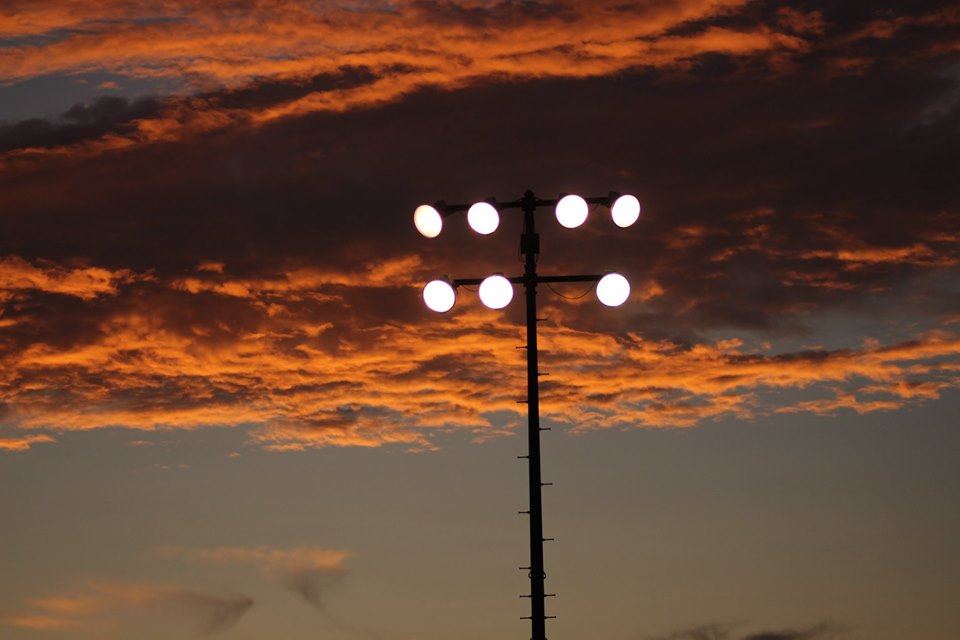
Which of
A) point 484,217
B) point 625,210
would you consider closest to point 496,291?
point 484,217

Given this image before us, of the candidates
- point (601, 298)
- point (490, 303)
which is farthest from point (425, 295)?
point (601, 298)

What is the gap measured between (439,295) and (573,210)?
169cm

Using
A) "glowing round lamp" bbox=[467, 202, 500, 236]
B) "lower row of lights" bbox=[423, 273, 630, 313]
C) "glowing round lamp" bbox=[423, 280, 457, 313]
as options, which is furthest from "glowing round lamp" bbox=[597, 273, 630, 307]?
"glowing round lamp" bbox=[423, 280, 457, 313]

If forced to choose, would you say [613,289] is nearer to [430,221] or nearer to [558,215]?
[558,215]

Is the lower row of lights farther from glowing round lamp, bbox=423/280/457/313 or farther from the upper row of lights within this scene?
the upper row of lights

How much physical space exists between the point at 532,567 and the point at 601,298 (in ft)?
9.49

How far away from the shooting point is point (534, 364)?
1678 cm

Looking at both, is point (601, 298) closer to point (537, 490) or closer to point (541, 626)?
point (537, 490)

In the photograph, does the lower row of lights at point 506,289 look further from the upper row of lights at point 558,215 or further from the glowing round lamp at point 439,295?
the upper row of lights at point 558,215

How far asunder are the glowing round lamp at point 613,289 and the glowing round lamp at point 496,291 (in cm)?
97

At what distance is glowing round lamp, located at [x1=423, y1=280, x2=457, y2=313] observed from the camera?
1670cm

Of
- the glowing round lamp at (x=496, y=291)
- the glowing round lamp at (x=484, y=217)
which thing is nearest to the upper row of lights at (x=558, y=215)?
the glowing round lamp at (x=484, y=217)

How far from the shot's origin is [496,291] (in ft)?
54.5

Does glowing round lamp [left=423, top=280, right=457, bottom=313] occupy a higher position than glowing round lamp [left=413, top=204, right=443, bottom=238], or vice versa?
glowing round lamp [left=413, top=204, right=443, bottom=238]
